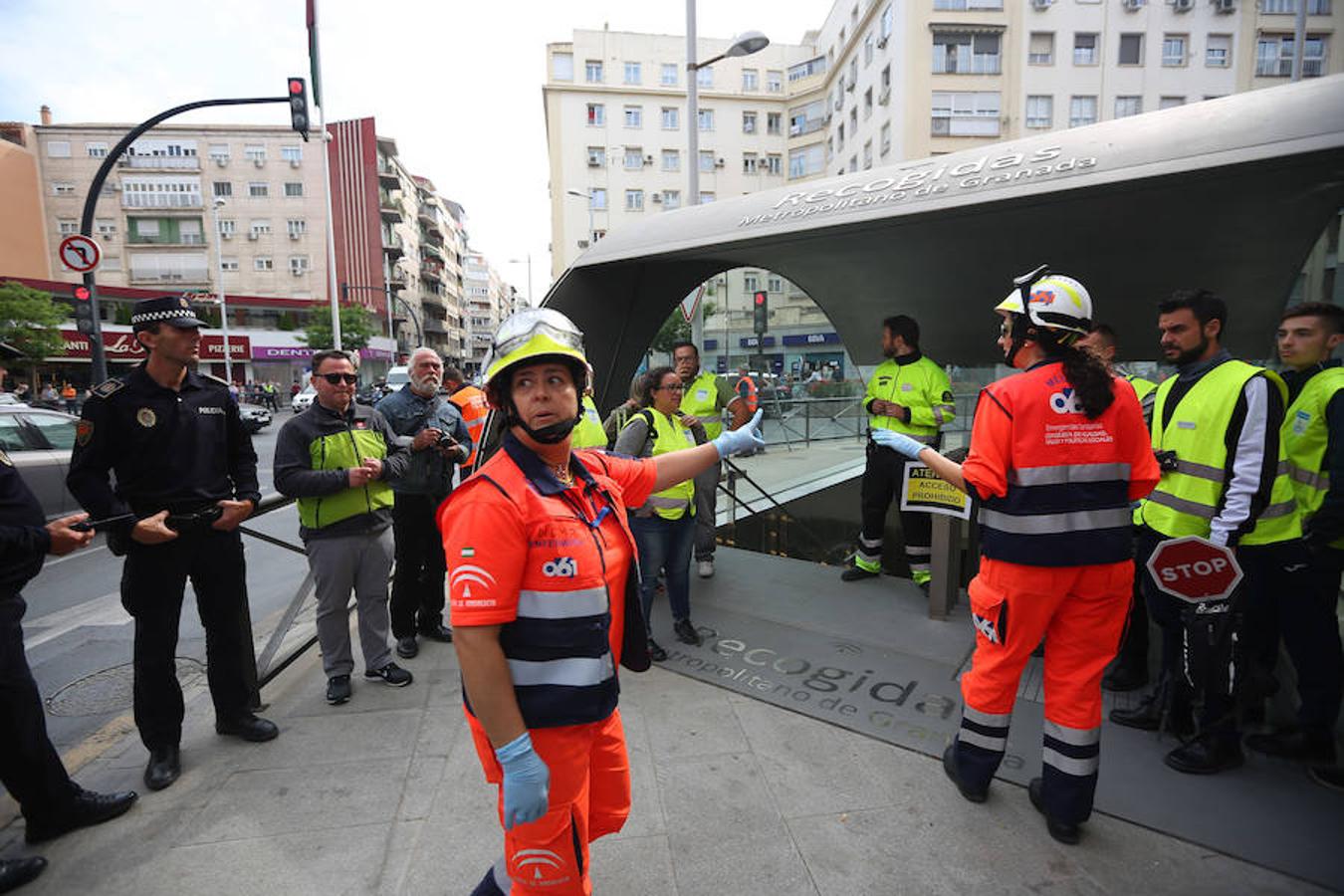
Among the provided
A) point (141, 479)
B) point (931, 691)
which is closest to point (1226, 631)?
point (931, 691)

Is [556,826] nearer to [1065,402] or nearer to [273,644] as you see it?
[1065,402]

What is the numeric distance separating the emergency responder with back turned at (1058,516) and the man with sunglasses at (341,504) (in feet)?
9.94

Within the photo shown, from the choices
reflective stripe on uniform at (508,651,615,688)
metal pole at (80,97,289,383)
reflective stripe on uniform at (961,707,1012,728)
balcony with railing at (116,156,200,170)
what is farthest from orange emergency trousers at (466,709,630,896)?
balcony with railing at (116,156,200,170)

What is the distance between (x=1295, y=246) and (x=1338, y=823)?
388 centimetres

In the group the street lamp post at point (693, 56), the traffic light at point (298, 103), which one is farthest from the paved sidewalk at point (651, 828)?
the traffic light at point (298, 103)

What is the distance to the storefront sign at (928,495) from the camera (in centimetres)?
454

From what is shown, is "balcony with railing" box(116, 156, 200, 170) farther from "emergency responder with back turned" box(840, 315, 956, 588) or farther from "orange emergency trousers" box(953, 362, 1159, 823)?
"orange emergency trousers" box(953, 362, 1159, 823)

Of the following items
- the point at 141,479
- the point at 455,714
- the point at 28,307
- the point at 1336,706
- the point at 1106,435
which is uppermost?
the point at 28,307

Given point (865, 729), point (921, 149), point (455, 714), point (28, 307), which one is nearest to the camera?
point (865, 729)

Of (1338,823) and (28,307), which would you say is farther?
(28,307)

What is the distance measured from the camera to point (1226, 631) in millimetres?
2672

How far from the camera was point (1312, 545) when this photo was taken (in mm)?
2727

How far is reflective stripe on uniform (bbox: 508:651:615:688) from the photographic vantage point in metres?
1.54

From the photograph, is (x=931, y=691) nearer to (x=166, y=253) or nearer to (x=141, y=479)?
(x=141, y=479)
